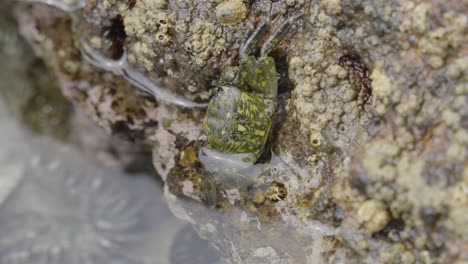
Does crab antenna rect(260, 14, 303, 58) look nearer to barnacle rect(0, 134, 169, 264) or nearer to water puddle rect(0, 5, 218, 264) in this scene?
water puddle rect(0, 5, 218, 264)

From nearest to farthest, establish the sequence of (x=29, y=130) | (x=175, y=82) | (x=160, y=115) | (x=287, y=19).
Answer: (x=287, y=19)
(x=175, y=82)
(x=160, y=115)
(x=29, y=130)

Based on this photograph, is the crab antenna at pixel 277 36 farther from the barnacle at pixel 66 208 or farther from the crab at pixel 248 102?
the barnacle at pixel 66 208

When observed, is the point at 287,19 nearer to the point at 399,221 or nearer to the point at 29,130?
the point at 399,221

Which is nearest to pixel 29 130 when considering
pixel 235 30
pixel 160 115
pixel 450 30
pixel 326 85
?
pixel 160 115

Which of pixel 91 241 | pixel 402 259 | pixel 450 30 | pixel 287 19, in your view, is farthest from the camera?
pixel 91 241

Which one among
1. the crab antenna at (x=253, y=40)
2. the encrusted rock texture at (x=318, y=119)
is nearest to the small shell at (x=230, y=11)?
the encrusted rock texture at (x=318, y=119)

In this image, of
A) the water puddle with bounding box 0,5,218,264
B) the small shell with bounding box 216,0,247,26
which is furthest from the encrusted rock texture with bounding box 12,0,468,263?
the water puddle with bounding box 0,5,218,264

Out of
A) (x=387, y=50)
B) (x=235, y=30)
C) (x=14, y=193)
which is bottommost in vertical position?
(x=14, y=193)
